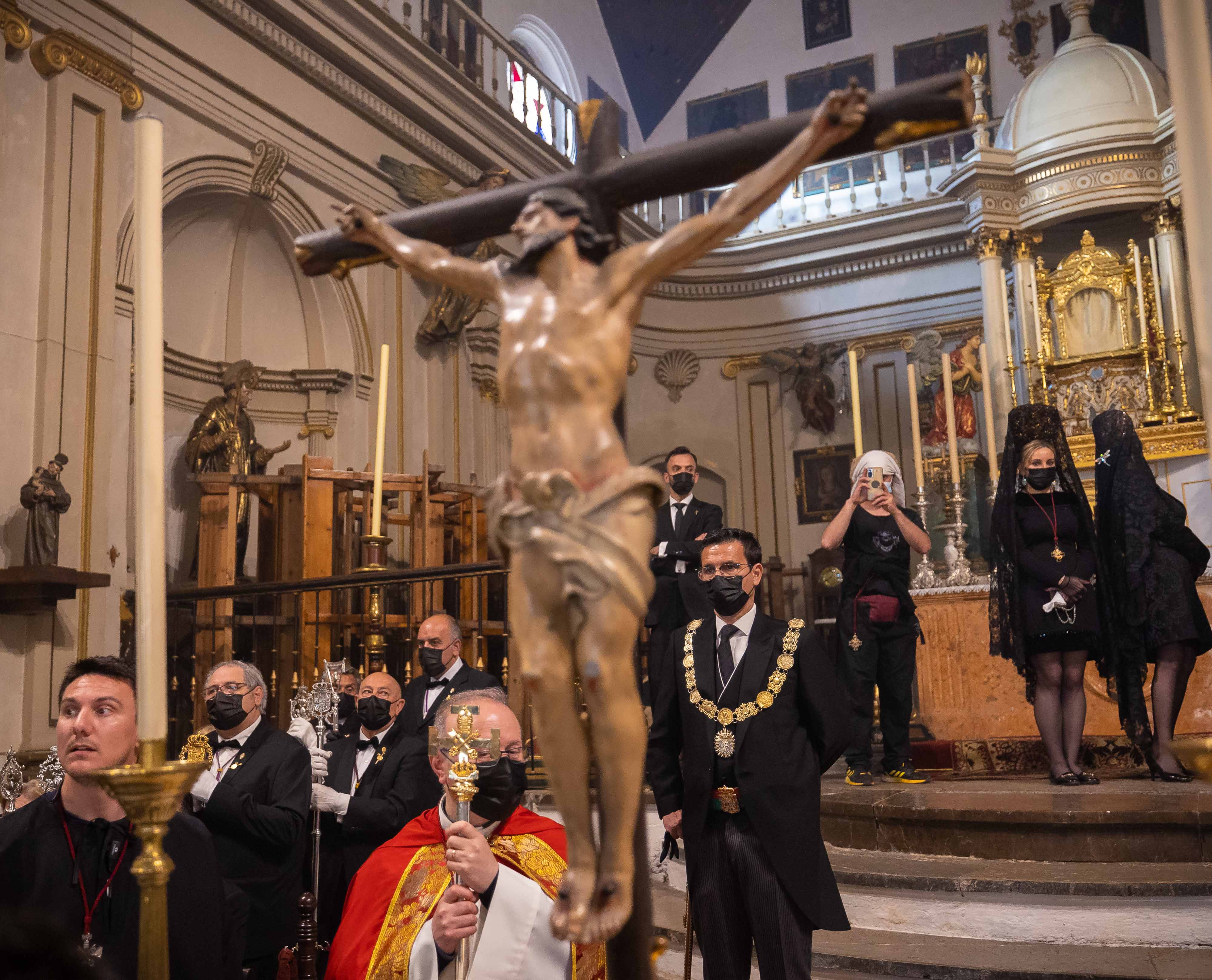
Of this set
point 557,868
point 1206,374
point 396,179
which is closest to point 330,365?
point 396,179

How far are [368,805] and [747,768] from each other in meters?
1.59

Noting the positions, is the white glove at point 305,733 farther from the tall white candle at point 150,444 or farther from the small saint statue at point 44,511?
the tall white candle at point 150,444

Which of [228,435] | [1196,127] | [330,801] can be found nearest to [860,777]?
[330,801]

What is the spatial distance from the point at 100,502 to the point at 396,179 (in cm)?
470

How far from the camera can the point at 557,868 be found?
10.1 feet

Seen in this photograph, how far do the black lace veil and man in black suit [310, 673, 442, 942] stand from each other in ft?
9.01

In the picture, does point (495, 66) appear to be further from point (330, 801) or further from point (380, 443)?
point (330, 801)

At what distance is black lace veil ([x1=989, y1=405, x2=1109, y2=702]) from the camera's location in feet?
17.7

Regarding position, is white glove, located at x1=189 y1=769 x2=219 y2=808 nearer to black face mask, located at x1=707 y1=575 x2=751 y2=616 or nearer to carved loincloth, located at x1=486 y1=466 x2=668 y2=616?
black face mask, located at x1=707 y1=575 x2=751 y2=616

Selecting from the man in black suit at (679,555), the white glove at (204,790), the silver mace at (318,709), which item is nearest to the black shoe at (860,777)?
the man in black suit at (679,555)

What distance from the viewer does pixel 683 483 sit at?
6191mm

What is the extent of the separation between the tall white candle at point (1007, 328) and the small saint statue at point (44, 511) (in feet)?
28.4

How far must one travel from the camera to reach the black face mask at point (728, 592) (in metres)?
3.66

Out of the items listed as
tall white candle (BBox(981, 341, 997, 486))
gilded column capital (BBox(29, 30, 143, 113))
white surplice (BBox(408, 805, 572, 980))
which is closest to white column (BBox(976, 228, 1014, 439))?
tall white candle (BBox(981, 341, 997, 486))
